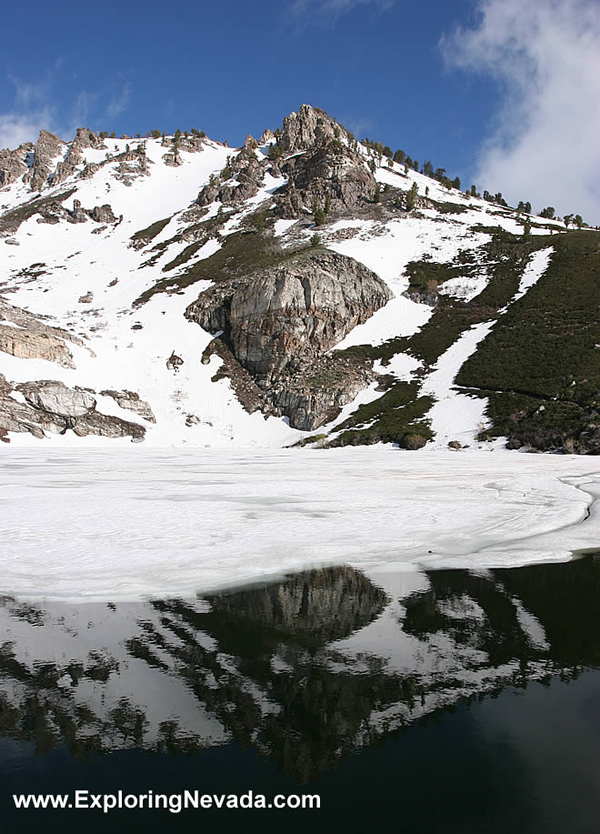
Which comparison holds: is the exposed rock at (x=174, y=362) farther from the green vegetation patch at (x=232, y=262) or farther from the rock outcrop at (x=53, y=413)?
the green vegetation patch at (x=232, y=262)

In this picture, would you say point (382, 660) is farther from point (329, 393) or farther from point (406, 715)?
point (329, 393)

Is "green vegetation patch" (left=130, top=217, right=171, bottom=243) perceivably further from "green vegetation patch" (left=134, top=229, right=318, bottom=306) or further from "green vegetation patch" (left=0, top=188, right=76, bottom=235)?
"green vegetation patch" (left=0, top=188, right=76, bottom=235)

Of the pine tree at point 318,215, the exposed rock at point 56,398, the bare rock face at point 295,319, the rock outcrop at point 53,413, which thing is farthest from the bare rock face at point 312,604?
the pine tree at point 318,215

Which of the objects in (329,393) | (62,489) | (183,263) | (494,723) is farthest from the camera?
(183,263)

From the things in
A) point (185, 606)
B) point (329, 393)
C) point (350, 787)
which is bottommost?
point (350, 787)

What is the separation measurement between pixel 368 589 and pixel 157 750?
15.9ft

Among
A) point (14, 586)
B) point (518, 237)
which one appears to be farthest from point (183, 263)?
point (14, 586)

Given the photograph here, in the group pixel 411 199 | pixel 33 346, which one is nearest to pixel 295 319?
pixel 33 346

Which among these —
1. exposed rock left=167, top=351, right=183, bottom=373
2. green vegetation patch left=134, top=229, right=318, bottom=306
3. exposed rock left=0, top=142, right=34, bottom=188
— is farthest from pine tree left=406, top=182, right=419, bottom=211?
exposed rock left=0, top=142, right=34, bottom=188

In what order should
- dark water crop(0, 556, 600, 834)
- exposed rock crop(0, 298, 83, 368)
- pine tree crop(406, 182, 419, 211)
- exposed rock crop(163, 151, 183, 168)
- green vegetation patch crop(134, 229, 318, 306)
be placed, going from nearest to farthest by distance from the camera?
1. dark water crop(0, 556, 600, 834)
2. exposed rock crop(0, 298, 83, 368)
3. green vegetation patch crop(134, 229, 318, 306)
4. pine tree crop(406, 182, 419, 211)
5. exposed rock crop(163, 151, 183, 168)

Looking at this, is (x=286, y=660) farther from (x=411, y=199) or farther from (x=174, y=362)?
(x=411, y=199)

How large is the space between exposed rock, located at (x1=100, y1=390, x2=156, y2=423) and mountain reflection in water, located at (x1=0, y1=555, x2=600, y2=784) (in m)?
58.4

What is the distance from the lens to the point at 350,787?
12.1 ft

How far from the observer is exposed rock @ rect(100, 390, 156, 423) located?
207ft
